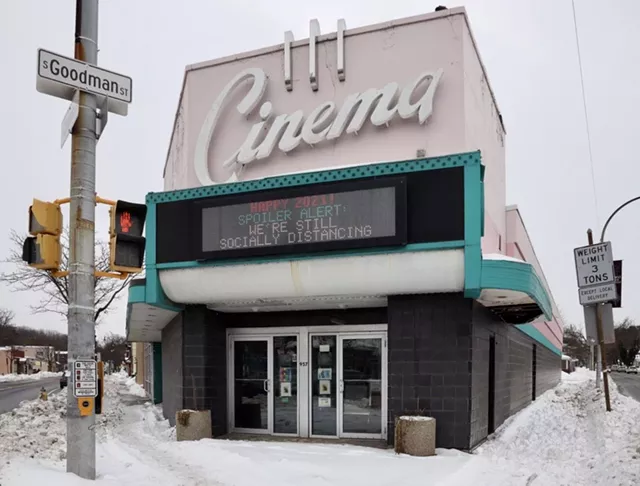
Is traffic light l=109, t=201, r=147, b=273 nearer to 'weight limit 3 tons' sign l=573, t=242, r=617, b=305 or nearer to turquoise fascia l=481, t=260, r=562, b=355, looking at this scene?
turquoise fascia l=481, t=260, r=562, b=355

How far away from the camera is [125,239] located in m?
6.90

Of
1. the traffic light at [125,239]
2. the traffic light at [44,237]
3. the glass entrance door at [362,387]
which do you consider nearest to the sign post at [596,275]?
the glass entrance door at [362,387]

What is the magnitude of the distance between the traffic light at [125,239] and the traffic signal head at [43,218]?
61cm

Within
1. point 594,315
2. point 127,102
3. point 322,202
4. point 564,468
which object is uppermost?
point 127,102

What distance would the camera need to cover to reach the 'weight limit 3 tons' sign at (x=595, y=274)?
13977mm

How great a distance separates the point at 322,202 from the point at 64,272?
499 cm

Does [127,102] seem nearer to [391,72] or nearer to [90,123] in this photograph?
[90,123]

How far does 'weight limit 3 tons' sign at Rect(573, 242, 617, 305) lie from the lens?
14.0m

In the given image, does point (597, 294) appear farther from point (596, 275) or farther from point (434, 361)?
point (434, 361)

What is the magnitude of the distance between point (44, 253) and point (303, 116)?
303 inches

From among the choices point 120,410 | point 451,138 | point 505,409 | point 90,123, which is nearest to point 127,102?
point 90,123

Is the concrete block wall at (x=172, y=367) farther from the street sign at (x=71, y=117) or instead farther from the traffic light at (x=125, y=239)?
the street sign at (x=71, y=117)

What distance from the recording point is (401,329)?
35.4ft

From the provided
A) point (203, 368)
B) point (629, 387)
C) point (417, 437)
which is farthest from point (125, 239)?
point (629, 387)
